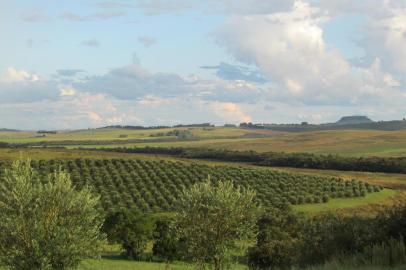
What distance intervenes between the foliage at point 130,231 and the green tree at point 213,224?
838 inches

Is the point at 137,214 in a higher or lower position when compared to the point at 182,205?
lower

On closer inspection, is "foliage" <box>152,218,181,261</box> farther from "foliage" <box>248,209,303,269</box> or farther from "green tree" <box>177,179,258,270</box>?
"green tree" <box>177,179,258,270</box>

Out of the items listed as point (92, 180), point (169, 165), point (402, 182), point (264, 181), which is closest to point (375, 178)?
point (402, 182)

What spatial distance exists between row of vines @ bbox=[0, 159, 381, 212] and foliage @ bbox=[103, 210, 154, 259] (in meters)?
26.9

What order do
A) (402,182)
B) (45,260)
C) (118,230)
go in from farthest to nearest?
(402,182), (118,230), (45,260)

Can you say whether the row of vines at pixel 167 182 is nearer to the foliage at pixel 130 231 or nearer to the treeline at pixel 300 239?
the foliage at pixel 130 231

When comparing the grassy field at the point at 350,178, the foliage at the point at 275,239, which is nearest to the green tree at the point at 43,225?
the foliage at the point at 275,239

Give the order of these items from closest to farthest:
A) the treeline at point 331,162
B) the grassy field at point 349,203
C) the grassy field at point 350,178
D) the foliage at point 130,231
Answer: the foliage at point 130,231, the grassy field at point 349,203, the grassy field at point 350,178, the treeline at point 331,162

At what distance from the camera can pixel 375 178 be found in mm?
140125

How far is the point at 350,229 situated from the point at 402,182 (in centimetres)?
11471

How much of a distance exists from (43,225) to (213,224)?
47.1 ft

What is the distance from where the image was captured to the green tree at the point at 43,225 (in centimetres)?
3284

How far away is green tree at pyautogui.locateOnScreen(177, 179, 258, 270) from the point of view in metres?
42.6

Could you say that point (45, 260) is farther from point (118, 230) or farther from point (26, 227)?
point (118, 230)
